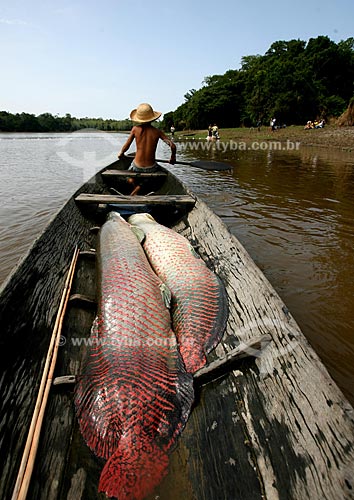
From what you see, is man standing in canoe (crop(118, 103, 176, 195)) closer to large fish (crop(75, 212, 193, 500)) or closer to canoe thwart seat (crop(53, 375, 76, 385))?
large fish (crop(75, 212, 193, 500))

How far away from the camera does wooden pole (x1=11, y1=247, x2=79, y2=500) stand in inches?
51.2

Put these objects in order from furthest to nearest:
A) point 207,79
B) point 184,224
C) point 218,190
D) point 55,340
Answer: point 207,79
point 218,190
point 184,224
point 55,340

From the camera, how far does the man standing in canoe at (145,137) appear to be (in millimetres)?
5852

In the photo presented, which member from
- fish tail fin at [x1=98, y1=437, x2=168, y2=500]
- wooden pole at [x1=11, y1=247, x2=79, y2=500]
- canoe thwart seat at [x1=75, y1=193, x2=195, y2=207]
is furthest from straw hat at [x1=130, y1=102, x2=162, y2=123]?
fish tail fin at [x1=98, y1=437, x2=168, y2=500]

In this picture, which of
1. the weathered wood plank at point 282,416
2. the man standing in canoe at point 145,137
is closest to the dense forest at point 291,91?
the man standing in canoe at point 145,137

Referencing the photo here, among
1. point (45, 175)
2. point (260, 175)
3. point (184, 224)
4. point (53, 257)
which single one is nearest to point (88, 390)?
point (53, 257)

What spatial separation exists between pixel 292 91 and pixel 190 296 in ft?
150

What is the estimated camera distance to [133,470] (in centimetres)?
140

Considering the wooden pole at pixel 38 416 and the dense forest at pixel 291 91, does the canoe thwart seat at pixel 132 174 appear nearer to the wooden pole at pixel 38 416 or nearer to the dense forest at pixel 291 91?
the wooden pole at pixel 38 416

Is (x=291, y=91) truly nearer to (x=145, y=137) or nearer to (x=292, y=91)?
(x=292, y=91)

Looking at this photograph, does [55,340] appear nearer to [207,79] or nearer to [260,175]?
[260,175]

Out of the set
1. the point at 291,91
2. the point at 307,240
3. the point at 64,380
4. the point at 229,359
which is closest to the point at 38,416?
the point at 64,380

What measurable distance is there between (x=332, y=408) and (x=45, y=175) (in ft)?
46.8

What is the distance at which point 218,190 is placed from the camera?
31.5 ft
